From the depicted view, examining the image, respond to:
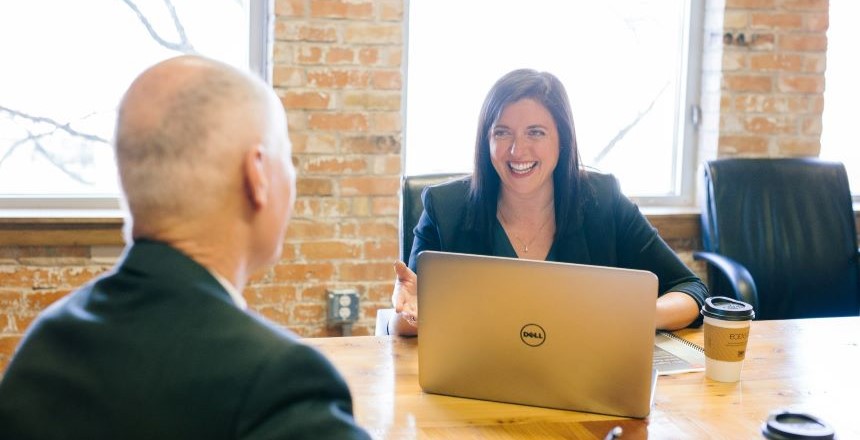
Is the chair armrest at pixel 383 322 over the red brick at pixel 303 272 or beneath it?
over

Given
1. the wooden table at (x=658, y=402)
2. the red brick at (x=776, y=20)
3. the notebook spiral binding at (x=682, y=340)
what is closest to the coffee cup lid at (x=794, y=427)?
the wooden table at (x=658, y=402)

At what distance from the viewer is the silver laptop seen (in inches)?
58.5

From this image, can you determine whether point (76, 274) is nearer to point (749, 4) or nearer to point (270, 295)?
point (270, 295)

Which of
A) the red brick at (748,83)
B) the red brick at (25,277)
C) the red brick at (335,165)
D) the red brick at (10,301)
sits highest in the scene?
the red brick at (748,83)

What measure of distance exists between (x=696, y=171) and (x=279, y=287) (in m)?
1.64

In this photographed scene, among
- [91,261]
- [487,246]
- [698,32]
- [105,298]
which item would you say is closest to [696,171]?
[698,32]

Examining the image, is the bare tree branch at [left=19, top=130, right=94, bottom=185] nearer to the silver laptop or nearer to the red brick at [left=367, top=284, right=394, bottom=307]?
the red brick at [left=367, top=284, right=394, bottom=307]

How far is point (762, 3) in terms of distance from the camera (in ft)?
11.3

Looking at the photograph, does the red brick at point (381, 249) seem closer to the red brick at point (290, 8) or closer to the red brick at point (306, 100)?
the red brick at point (306, 100)

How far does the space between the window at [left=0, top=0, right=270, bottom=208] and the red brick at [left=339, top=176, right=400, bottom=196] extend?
483mm

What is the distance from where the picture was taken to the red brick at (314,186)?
310cm

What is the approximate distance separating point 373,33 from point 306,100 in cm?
31

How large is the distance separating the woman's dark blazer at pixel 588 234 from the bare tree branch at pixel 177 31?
4.05 ft

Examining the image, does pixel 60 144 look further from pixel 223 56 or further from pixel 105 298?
pixel 105 298
